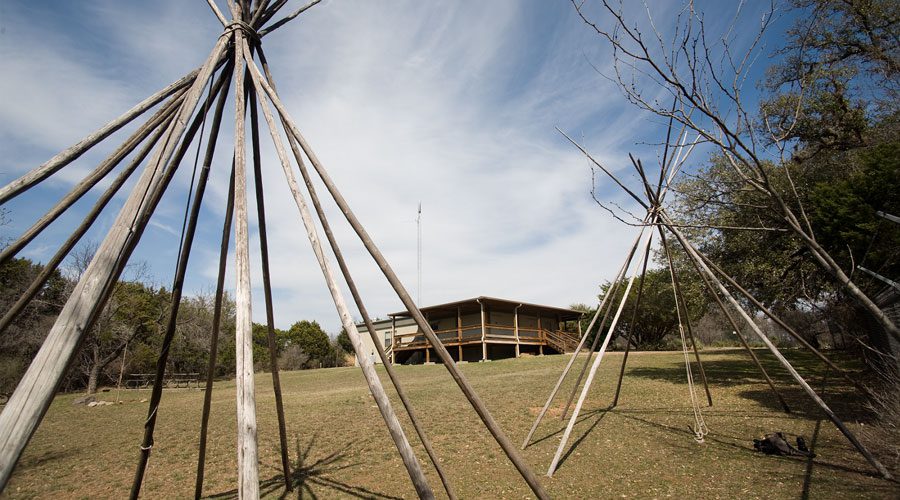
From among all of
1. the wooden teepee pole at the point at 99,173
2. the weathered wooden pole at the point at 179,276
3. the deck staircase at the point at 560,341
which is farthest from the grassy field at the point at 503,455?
the deck staircase at the point at 560,341

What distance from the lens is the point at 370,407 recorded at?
11.1 m

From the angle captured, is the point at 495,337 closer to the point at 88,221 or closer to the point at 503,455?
the point at 503,455

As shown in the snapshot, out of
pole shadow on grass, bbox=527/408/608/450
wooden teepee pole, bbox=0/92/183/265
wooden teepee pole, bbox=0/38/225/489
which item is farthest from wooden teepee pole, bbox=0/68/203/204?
pole shadow on grass, bbox=527/408/608/450

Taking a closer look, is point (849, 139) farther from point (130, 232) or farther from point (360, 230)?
point (130, 232)

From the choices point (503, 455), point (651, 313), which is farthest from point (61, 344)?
point (651, 313)

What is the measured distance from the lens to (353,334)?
9.75 ft

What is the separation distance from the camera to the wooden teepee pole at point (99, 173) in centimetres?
325

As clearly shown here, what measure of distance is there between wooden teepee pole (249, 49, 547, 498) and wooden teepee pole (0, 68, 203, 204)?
95 centimetres

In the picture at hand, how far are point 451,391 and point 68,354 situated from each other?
11703 mm

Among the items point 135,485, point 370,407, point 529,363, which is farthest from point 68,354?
point 529,363

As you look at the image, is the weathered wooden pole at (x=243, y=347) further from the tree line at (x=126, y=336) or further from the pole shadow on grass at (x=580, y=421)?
the tree line at (x=126, y=336)

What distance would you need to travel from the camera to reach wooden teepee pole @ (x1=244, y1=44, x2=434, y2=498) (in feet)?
8.35

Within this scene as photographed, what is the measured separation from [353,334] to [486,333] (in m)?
23.1

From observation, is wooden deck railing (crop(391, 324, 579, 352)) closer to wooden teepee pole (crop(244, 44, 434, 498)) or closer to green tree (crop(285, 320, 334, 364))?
green tree (crop(285, 320, 334, 364))
